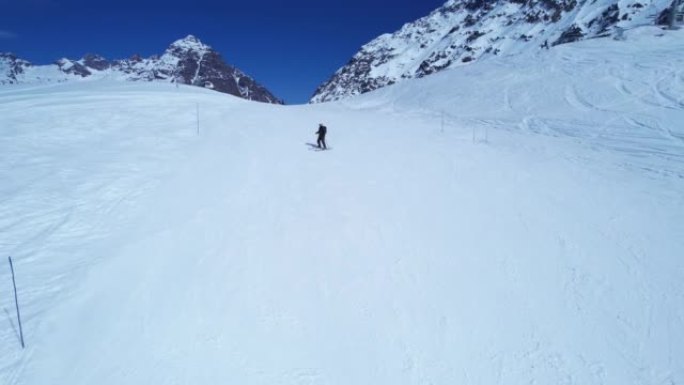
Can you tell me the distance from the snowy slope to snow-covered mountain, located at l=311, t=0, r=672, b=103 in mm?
49647

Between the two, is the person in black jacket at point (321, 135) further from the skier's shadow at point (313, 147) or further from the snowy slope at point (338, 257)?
the snowy slope at point (338, 257)

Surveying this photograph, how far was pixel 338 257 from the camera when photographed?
324 inches

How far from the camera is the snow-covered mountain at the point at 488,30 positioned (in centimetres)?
8831

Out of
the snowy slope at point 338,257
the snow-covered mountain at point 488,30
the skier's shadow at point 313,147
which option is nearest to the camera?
the snowy slope at point 338,257

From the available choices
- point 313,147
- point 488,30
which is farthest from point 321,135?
point 488,30

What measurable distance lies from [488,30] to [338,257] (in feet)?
502

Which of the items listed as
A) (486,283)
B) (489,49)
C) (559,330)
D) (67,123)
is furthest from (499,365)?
(489,49)

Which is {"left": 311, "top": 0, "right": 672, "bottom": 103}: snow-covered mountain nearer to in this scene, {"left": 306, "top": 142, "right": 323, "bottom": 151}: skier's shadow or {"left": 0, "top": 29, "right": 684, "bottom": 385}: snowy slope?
{"left": 306, "top": 142, "right": 323, "bottom": 151}: skier's shadow

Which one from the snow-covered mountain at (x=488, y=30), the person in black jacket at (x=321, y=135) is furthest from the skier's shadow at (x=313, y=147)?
the snow-covered mountain at (x=488, y=30)

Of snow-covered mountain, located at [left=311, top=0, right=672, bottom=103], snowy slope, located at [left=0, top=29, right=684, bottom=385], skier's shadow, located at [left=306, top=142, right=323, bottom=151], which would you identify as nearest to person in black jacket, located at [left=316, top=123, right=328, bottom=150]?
skier's shadow, located at [left=306, top=142, right=323, bottom=151]

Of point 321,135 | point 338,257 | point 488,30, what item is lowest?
point 338,257

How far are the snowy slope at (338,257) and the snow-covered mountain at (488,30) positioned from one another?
4965 centimetres

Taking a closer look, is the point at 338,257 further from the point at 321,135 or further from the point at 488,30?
the point at 488,30

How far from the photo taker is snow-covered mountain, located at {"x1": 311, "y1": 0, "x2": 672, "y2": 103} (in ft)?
290
